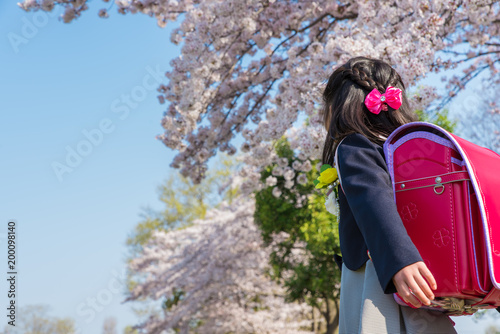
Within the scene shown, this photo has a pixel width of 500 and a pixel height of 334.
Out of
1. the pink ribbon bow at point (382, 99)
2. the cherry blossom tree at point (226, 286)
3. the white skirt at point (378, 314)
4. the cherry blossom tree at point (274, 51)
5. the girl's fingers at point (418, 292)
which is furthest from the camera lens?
the cherry blossom tree at point (226, 286)

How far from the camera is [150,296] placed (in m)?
10.4

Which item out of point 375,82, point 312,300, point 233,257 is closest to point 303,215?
point 312,300

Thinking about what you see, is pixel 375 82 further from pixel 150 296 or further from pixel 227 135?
pixel 150 296

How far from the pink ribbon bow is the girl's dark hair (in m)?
0.03

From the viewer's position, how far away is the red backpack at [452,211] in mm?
1245

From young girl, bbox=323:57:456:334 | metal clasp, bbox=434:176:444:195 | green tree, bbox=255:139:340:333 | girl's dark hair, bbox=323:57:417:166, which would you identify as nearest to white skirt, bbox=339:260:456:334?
young girl, bbox=323:57:456:334

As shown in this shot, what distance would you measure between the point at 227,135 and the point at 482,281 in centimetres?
408

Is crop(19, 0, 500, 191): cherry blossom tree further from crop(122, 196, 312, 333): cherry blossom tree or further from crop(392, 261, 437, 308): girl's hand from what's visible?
crop(122, 196, 312, 333): cherry blossom tree

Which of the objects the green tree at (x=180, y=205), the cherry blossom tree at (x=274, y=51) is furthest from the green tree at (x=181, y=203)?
the cherry blossom tree at (x=274, y=51)

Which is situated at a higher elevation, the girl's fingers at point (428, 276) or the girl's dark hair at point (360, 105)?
the girl's dark hair at point (360, 105)

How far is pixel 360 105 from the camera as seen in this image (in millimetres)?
1591

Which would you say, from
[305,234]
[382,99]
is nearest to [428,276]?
[382,99]

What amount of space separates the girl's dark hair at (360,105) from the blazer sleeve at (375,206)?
8 cm

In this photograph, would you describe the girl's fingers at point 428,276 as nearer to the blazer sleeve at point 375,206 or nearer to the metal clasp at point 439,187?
the blazer sleeve at point 375,206
